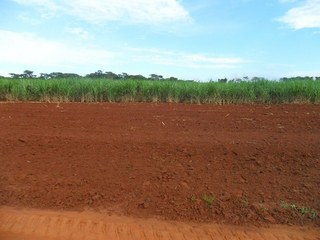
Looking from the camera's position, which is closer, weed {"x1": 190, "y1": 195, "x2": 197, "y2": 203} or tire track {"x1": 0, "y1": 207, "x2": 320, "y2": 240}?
tire track {"x1": 0, "y1": 207, "x2": 320, "y2": 240}

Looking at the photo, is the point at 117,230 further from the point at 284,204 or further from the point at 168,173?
the point at 284,204

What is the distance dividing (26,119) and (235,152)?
19.9ft

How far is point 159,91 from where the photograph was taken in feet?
61.2

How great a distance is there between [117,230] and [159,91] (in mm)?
14113

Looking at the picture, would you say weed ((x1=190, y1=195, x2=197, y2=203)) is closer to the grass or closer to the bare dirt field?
the bare dirt field

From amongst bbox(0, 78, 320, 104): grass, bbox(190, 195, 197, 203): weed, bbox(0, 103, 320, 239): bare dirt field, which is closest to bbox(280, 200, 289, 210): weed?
bbox(0, 103, 320, 239): bare dirt field

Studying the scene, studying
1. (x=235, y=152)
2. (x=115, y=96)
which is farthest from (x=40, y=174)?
(x=115, y=96)

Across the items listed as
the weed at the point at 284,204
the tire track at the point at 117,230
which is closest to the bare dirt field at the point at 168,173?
the weed at the point at 284,204

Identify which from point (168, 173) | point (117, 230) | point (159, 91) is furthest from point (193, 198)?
point (159, 91)

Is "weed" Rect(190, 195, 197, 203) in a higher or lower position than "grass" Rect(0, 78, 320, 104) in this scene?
lower

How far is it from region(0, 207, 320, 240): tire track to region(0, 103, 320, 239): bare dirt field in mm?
122

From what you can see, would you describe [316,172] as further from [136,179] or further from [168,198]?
[136,179]

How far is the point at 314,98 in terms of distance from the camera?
57.1 feet

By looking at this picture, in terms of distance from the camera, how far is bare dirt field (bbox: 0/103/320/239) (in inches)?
206
